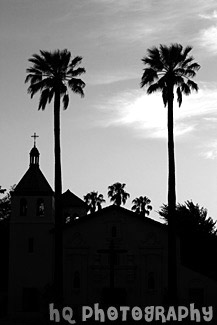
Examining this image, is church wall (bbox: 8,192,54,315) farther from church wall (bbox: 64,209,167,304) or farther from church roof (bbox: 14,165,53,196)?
church wall (bbox: 64,209,167,304)

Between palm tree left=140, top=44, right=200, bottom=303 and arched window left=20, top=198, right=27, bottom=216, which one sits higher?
palm tree left=140, top=44, right=200, bottom=303

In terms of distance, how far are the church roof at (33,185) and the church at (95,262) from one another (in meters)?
1.50

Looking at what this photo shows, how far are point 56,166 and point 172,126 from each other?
8.14m

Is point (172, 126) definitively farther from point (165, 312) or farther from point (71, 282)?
point (71, 282)

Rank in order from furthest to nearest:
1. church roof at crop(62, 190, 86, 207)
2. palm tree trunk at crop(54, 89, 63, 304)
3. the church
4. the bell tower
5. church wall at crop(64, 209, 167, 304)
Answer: church roof at crop(62, 190, 86, 207) → the bell tower → church wall at crop(64, 209, 167, 304) → the church → palm tree trunk at crop(54, 89, 63, 304)

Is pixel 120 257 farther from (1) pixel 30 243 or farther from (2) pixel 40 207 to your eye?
(2) pixel 40 207

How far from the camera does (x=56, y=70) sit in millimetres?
43219

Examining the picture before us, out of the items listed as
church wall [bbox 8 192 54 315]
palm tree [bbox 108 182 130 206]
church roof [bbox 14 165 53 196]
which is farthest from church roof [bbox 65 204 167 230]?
palm tree [bbox 108 182 130 206]

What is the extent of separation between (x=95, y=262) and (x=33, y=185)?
27.0 feet

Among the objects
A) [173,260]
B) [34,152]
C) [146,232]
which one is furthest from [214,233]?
[173,260]

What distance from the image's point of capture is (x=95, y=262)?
50.4 meters

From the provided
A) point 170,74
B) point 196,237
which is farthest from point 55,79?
point 196,237

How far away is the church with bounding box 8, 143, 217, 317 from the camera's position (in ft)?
162

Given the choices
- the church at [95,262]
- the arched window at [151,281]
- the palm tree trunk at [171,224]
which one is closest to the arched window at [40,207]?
the church at [95,262]
